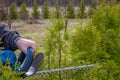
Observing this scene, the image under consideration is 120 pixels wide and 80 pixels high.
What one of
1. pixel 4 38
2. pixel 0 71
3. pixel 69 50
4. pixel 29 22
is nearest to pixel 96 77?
pixel 69 50

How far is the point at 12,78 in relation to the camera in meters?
1.78

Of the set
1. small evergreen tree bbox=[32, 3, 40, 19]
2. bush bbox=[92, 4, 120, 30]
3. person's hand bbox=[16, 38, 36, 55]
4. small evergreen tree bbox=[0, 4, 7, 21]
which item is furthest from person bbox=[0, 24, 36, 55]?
small evergreen tree bbox=[32, 3, 40, 19]

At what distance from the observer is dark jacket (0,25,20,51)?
78.1 inches

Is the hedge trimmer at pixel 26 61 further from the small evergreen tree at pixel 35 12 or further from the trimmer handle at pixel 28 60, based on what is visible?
the small evergreen tree at pixel 35 12

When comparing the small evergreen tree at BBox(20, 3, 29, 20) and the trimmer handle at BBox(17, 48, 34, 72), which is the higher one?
the trimmer handle at BBox(17, 48, 34, 72)

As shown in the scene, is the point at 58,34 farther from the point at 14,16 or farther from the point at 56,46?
the point at 14,16

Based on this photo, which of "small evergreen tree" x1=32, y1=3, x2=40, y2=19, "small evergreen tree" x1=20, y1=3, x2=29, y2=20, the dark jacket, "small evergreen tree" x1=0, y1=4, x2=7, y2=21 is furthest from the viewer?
"small evergreen tree" x1=32, y1=3, x2=40, y2=19

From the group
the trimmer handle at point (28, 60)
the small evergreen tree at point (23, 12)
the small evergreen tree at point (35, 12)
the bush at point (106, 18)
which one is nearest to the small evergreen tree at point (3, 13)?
the small evergreen tree at point (23, 12)

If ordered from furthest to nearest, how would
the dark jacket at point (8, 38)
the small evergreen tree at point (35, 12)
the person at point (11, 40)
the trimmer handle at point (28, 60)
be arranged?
the small evergreen tree at point (35, 12) → the dark jacket at point (8, 38) → the person at point (11, 40) → the trimmer handle at point (28, 60)

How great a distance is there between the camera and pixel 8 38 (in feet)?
6.65

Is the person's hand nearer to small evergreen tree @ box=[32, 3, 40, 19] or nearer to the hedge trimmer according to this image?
the hedge trimmer

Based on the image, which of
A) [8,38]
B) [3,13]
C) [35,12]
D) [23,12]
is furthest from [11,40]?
[35,12]

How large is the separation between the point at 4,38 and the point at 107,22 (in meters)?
1.38

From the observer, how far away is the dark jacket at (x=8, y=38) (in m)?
1.98
